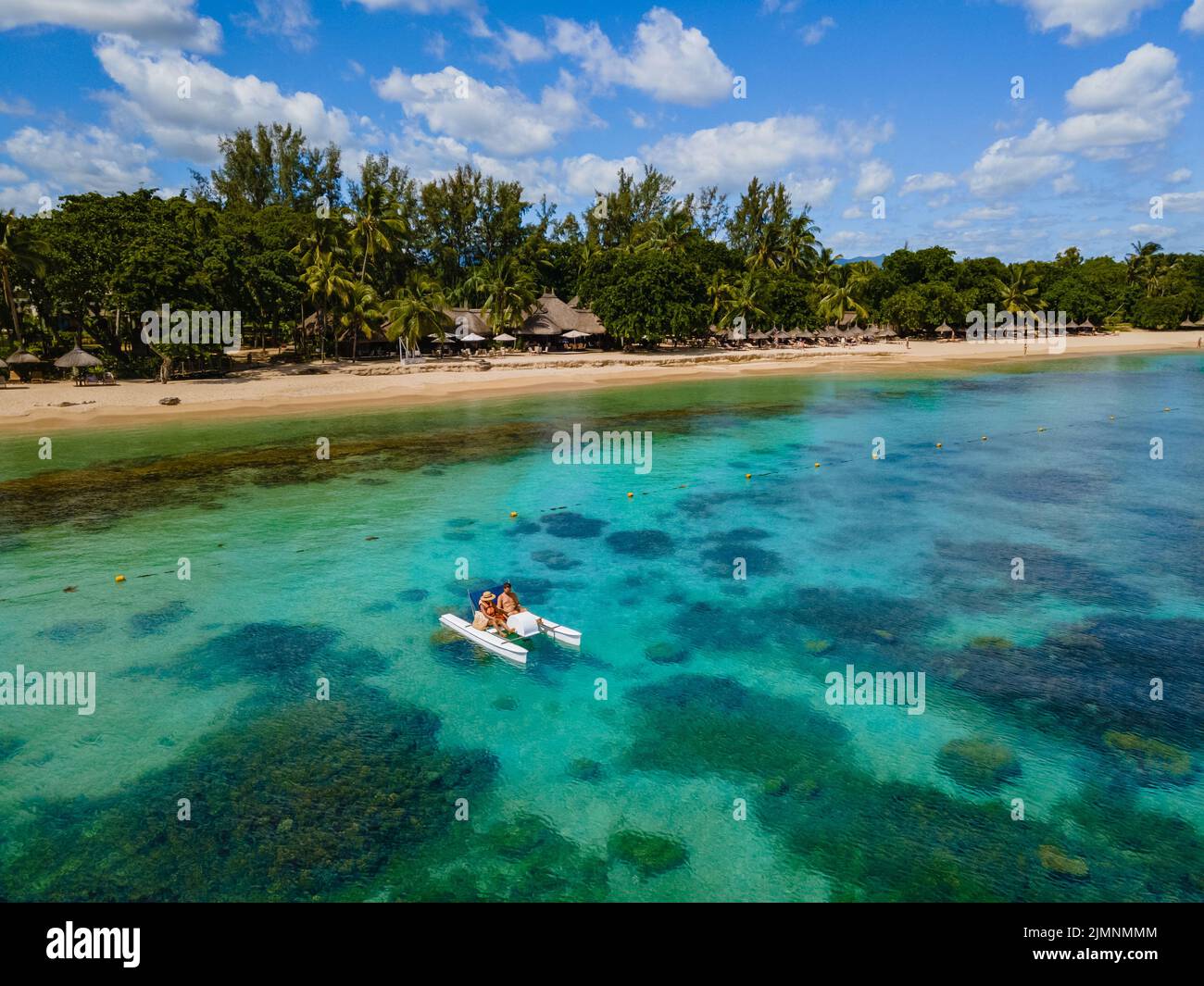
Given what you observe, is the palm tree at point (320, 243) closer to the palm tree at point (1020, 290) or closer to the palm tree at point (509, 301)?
the palm tree at point (509, 301)

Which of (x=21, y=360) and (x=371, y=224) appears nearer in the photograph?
(x=21, y=360)

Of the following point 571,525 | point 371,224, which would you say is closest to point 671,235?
point 371,224

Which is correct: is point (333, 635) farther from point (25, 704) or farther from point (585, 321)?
point (585, 321)

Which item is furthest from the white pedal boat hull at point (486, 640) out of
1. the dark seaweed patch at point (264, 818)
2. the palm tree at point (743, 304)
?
the palm tree at point (743, 304)

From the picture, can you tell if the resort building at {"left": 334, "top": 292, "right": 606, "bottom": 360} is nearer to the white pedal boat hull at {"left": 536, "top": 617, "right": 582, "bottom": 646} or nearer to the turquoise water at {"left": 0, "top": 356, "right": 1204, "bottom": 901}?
the turquoise water at {"left": 0, "top": 356, "right": 1204, "bottom": 901}

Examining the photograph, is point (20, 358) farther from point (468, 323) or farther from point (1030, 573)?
point (1030, 573)

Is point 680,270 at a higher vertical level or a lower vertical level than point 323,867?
higher
